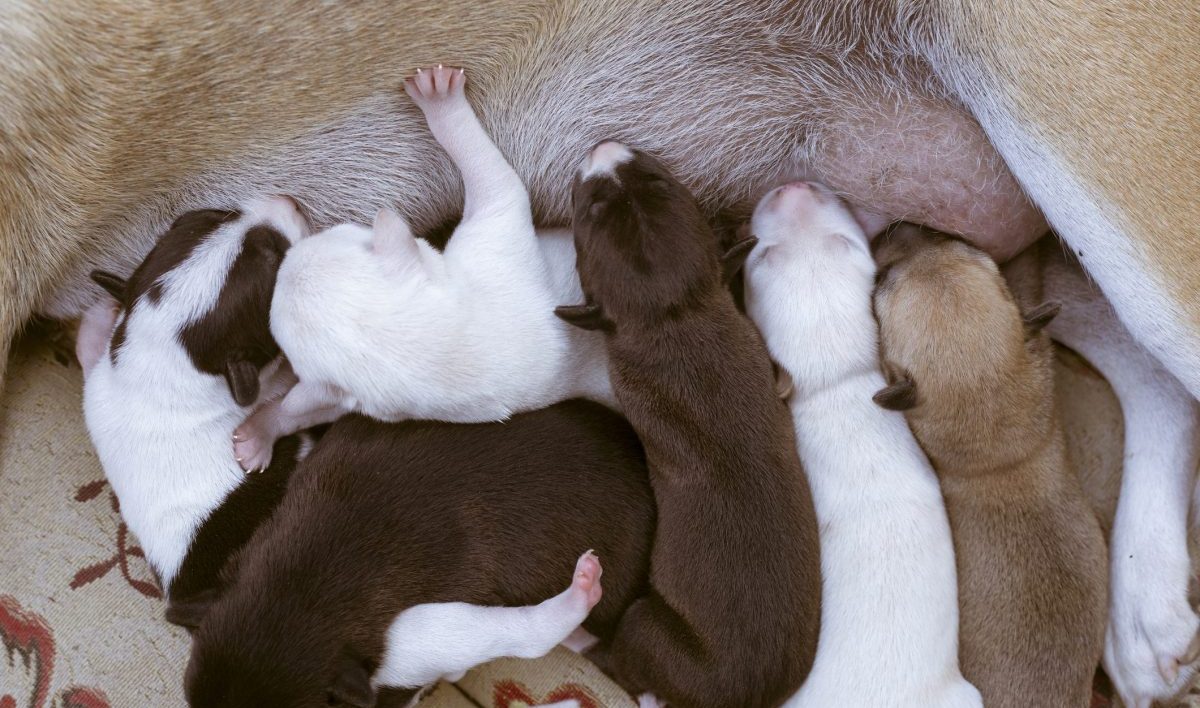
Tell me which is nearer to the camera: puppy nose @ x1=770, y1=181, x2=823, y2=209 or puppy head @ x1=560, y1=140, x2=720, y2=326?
puppy head @ x1=560, y1=140, x2=720, y2=326

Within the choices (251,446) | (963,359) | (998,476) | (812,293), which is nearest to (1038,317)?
(963,359)

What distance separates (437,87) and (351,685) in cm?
105

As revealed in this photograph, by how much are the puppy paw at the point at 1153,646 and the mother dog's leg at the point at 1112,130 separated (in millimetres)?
469

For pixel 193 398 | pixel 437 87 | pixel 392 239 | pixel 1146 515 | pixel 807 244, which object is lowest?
pixel 1146 515

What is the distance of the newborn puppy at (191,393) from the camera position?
1857 mm

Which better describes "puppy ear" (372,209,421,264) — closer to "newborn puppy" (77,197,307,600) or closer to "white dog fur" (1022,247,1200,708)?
"newborn puppy" (77,197,307,600)

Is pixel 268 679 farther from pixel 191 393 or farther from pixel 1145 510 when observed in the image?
pixel 1145 510

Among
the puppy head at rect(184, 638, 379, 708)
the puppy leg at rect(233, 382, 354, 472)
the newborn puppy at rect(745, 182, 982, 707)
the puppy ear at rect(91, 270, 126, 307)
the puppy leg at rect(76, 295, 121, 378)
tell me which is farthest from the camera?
the puppy leg at rect(76, 295, 121, 378)

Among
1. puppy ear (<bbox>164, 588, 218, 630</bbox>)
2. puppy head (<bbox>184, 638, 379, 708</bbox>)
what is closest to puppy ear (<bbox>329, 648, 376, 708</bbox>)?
puppy head (<bbox>184, 638, 379, 708</bbox>)

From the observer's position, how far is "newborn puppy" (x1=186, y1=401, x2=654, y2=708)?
1.70 metres

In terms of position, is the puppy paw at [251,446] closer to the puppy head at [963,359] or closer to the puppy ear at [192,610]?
the puppy ear at [192,610]

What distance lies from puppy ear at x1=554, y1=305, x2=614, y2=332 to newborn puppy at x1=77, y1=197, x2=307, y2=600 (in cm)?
53

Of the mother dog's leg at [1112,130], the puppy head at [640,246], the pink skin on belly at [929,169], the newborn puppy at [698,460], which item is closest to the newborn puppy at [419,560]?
the newborn puppy at [698,460]

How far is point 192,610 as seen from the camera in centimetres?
184
